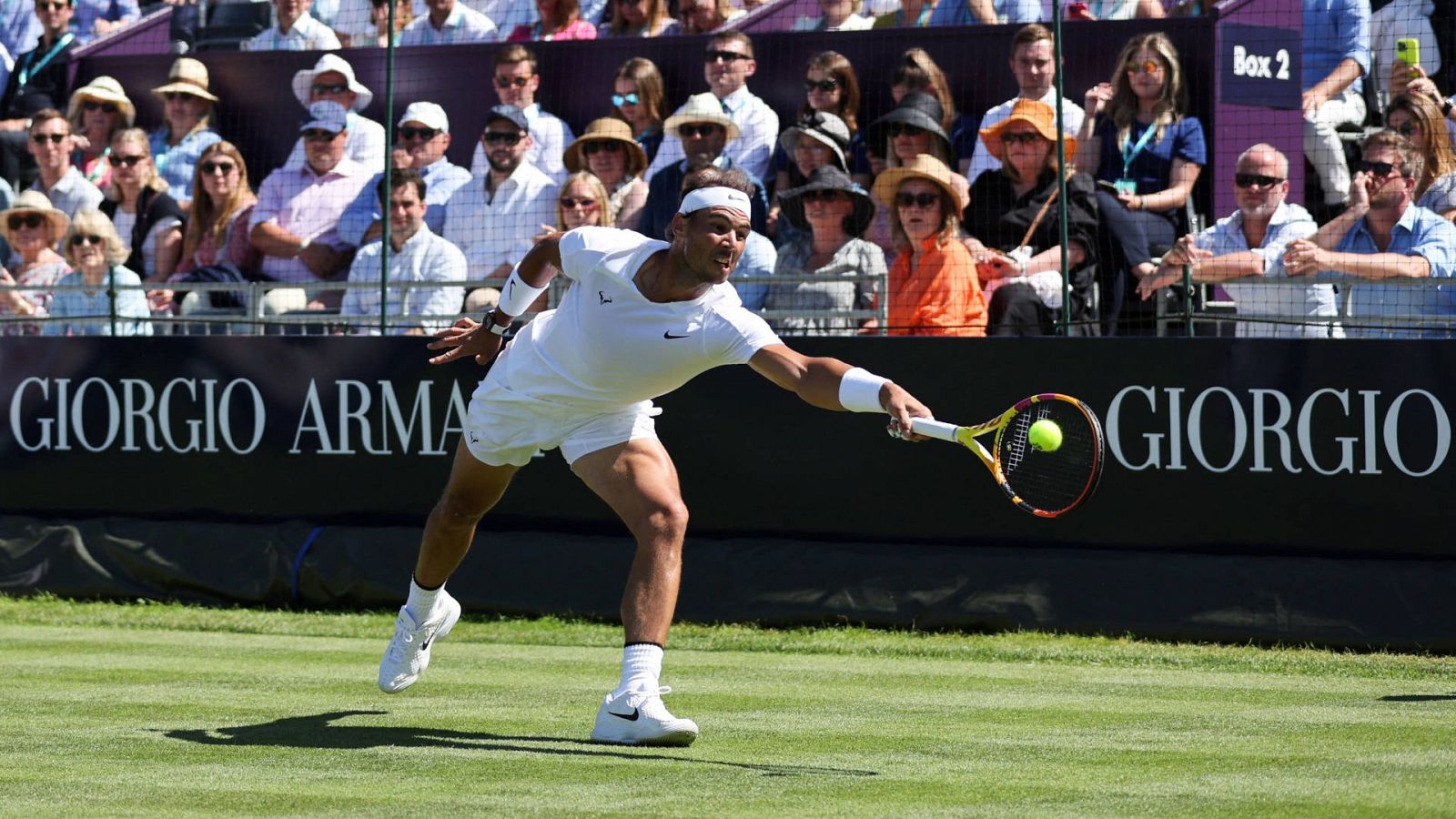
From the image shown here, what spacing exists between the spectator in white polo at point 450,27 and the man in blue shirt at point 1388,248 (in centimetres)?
578

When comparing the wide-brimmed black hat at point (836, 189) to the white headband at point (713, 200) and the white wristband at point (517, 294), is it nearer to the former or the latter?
the white wristband at point (517, 294)

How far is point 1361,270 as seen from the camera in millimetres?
9477

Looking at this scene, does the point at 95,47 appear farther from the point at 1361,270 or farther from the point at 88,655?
the point at 1361,270

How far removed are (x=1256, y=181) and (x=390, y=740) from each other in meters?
5.89

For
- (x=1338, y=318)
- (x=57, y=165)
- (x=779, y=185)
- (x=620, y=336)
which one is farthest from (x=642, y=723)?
(x=57, y=165)

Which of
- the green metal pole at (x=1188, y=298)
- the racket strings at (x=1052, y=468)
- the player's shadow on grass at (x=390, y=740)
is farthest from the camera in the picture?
the green metal pole at (x=1188, y=298)

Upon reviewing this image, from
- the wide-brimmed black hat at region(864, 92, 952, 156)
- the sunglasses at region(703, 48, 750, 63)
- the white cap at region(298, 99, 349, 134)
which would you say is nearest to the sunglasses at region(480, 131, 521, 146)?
the white cap at region(298, 99, 349, 134)

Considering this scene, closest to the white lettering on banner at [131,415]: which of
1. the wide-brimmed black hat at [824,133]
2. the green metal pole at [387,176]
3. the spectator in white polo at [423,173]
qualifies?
the green metal pole at [387,176]

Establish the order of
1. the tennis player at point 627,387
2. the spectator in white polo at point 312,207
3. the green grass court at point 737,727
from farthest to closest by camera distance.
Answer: the spectator in white polo at point 312,207
the tennis player at point 627,387
the green grass court at point 737,727

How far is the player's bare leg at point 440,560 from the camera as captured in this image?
6.98 meters

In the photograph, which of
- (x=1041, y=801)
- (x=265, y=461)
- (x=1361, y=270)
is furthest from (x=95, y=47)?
(x=1041, y=801)

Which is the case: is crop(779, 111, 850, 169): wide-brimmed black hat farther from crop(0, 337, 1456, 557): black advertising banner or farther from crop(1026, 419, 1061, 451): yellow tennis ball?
crop(1026, 419, 1061, 451): yellow tennis ball

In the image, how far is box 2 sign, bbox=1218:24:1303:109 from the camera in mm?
10008

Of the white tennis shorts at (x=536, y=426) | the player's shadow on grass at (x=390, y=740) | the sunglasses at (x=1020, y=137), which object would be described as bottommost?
the player's shadow on grass at (x=390, y=740)
